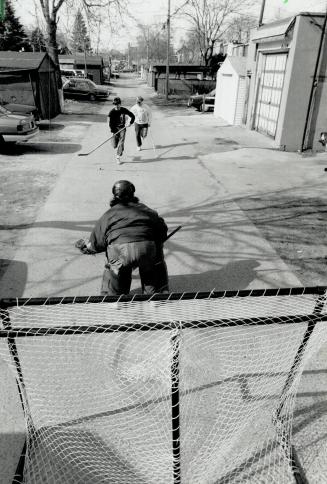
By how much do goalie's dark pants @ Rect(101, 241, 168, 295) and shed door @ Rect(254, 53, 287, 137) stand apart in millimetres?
12290

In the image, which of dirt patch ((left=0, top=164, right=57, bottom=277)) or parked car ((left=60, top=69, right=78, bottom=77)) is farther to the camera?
parked car ((left=60, top=69, right=78, bottom=77))

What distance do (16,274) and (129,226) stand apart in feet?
7.53

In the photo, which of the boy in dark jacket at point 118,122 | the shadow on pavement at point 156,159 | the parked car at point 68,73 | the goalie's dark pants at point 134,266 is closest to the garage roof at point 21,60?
the boy in dark jacket at point 118,122

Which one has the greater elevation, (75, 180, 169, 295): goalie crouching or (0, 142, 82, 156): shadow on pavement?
(75, 180, 169, 295): goalie crouching

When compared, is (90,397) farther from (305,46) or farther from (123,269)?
(305,46)

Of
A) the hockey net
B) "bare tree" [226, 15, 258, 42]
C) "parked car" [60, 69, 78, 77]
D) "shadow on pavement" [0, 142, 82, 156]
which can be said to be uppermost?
"bare tree" [226, 15, 258, 42]

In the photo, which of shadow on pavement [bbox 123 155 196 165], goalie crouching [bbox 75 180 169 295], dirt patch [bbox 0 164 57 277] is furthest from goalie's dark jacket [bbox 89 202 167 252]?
shadow on pavement [bbox 123 155 196 165]

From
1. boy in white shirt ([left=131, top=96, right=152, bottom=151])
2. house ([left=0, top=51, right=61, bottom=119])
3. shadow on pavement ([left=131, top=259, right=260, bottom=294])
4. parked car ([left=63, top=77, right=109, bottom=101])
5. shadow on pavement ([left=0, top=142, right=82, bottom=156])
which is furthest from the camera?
parked car ([left=63, top=77, right=109, bottom=101])

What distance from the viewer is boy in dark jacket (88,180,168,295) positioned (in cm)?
371

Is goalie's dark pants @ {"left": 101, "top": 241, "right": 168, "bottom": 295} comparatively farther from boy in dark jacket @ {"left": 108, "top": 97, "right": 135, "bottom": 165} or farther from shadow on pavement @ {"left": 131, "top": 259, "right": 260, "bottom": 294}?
boy in dark jacket @ {"left": 108, "top": 97, "right": 135, "bottom": 165}

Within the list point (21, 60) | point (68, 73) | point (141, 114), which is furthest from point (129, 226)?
point (68, 73)

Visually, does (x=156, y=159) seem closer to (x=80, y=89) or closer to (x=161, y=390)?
(x=161, y=390)

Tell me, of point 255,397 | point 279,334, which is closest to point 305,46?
point 279,334

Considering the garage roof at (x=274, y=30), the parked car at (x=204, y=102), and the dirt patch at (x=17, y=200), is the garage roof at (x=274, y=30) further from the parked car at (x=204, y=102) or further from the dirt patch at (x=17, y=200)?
the dirt patch at (x=17, y=200)
